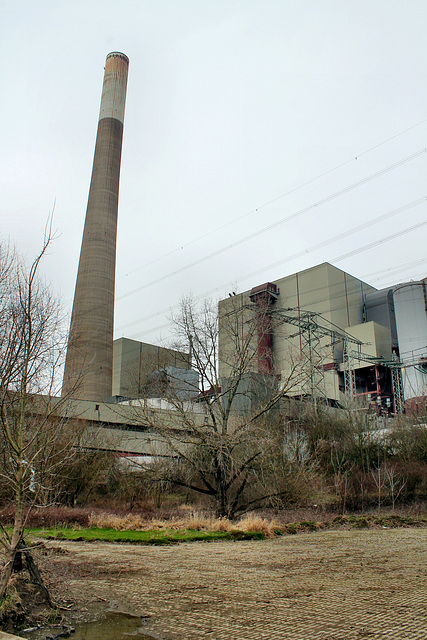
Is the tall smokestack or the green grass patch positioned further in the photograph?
the tall smokestack

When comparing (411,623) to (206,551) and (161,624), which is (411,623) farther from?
(206,551)

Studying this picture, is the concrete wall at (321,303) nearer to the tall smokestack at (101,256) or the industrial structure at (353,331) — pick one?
the industrial structure at (353,331)

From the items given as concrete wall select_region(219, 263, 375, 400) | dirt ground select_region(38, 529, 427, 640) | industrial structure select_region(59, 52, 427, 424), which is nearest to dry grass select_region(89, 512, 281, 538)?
dirt ground select_region(38, 529, 427, 640)

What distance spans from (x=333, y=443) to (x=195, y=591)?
2112 cm

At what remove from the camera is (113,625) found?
383cm

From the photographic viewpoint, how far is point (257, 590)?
16.4 ft

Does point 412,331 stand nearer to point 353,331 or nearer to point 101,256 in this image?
point 353,331

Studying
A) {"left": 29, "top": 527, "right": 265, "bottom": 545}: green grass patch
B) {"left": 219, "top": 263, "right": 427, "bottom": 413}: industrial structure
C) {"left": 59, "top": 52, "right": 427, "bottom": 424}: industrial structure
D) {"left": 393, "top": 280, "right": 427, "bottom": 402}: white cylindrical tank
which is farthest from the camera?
{"left": 219, "top": 263, "right": 427, "bottom": 413}: industrial structure

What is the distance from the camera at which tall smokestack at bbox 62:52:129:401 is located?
3127 cm

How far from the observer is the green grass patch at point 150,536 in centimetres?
1091

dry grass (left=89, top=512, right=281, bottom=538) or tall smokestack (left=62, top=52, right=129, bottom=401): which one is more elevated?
tall smokestack (left=62, top=52, right=129, bottom=401)

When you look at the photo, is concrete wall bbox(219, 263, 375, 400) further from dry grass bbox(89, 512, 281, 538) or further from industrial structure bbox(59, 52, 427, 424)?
Answer: dry grass bbox(89, 512, 281, 538)

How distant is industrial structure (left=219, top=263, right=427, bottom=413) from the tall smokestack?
9544 mm

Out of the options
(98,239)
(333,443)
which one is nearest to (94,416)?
(98,239)
